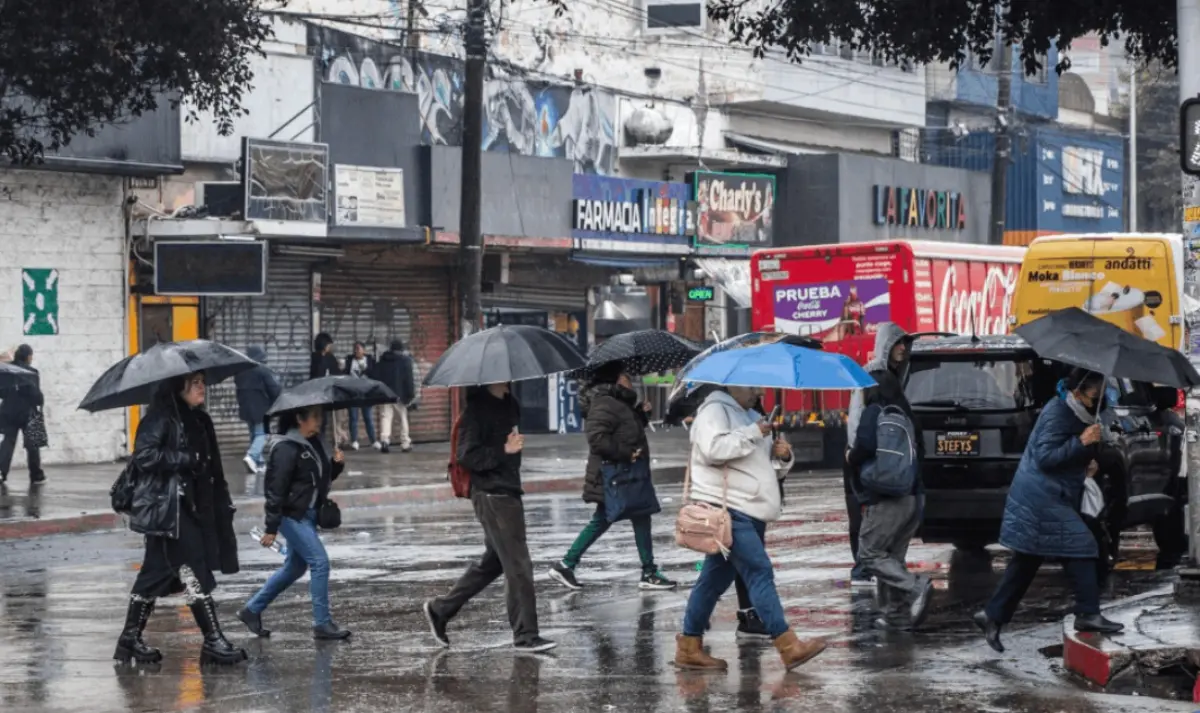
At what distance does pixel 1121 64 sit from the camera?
69.5 metres

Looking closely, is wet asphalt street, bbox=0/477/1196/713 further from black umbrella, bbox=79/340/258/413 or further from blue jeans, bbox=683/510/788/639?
black umbrella, bbox=79/340/258/413

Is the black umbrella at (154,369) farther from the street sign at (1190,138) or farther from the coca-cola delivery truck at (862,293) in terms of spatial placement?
the coca-cola delivery truck at (862,293)

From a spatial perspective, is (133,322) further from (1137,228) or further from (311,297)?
(1137,228)

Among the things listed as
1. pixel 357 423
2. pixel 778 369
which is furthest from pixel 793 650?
pixel 357 423

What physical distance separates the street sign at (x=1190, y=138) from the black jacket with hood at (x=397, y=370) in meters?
19.0

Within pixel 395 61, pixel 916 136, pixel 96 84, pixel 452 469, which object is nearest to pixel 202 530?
pixel 452 469

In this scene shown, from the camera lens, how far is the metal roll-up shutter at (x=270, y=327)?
2894 centimetres

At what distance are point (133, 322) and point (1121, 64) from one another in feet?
160

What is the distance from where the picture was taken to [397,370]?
29.7m

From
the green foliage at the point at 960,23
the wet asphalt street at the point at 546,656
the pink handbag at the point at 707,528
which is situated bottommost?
the wet asphalt street at the point at 546,656

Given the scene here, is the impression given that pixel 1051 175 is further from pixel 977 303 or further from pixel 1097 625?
pixel 1097 625

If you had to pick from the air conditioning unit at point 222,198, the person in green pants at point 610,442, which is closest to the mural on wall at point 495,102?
the air conditioning unit at point 222,198

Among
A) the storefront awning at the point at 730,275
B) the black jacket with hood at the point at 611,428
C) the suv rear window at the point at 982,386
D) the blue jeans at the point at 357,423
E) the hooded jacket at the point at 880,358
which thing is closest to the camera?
the hooded jacket at the point at 880,358

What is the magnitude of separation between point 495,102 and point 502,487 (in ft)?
72.6
